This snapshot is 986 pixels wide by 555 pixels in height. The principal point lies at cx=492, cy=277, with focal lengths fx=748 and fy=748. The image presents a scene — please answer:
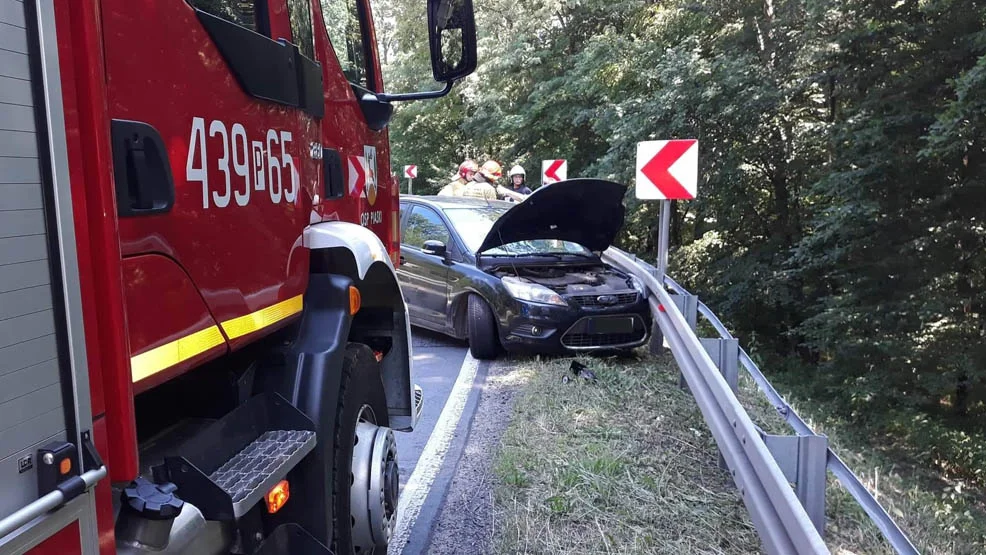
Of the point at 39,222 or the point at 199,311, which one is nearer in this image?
the point at 39,222

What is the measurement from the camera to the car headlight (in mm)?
7094

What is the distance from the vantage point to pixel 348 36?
3428 mm

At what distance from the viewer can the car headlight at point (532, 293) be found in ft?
23.3

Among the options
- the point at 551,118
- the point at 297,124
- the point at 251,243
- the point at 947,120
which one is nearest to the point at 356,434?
the point at 251,243

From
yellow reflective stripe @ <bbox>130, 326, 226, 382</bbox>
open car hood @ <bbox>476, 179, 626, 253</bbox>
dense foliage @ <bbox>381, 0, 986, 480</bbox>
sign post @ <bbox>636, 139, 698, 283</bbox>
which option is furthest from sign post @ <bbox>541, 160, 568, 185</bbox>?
yellow reflective stripe @ <bbox>130, 326, 226, 382</bbox>

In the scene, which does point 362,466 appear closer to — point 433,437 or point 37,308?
point 37,308

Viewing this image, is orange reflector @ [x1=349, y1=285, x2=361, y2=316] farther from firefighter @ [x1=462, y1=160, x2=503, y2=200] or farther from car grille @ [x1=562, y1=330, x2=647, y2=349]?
firefighter @ [x1=462, y1=160, x2=503, y2=200]

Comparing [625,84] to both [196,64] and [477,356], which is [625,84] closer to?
[477,356]

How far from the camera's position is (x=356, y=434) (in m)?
2.79

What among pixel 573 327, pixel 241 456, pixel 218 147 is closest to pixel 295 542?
pixel 241 456

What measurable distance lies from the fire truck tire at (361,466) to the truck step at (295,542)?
7.7 inches

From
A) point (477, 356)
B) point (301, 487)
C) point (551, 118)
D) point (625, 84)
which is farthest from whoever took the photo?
point (551, 118)

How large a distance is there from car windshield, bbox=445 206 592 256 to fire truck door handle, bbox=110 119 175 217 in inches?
241

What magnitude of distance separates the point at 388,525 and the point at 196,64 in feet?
6.12
